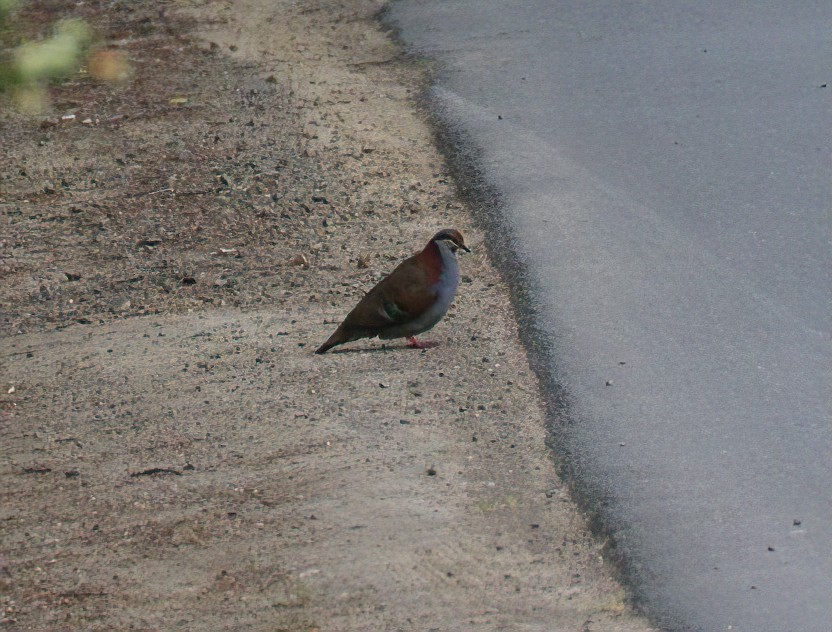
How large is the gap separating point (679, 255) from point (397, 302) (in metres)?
1.87

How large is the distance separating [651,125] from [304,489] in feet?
15.0

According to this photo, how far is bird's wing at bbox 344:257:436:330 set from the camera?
5.98m

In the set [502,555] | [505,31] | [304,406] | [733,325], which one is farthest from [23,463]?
[505,31]

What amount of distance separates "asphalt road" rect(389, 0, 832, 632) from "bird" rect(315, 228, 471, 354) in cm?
60

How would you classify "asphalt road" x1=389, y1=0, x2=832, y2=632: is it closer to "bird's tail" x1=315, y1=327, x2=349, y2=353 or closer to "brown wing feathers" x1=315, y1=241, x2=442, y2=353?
"brown wing feathers" x1=315, y1=241, x2=442, y2=353

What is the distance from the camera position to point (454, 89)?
370 inches

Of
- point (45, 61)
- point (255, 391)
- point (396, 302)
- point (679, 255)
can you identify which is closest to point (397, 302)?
point (396, 302)

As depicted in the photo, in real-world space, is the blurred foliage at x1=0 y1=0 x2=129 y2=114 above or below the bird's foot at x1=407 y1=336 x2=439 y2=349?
below

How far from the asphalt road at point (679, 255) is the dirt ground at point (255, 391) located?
0.30 m

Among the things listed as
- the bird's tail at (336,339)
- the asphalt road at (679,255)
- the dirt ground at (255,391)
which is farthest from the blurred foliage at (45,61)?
the bird's tail at (336,339)

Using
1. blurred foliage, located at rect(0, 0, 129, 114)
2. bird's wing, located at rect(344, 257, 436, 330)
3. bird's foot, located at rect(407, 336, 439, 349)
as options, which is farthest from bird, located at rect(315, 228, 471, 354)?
blurred foliage, located at rect(0, 0, 129, 114)

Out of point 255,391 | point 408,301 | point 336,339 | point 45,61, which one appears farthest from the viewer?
point 45,61

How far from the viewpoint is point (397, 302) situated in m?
5.99

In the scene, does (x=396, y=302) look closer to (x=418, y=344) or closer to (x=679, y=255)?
(x=418, y=344)
